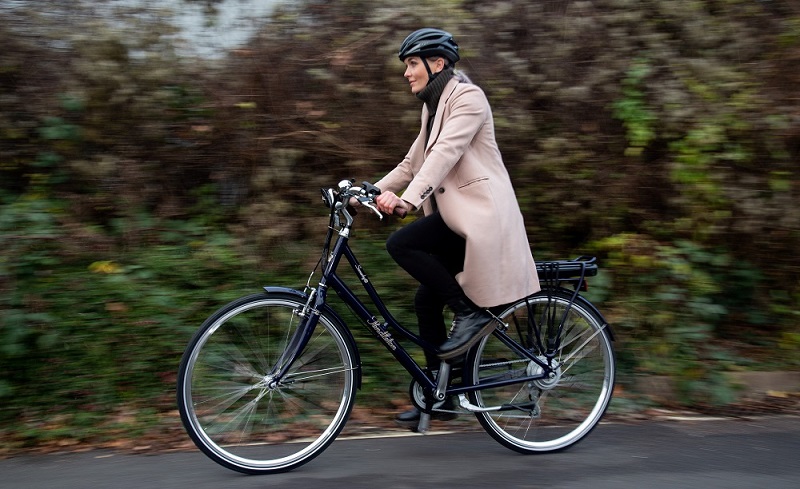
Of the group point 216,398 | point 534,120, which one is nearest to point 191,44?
point 534,120

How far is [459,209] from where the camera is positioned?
163 inches

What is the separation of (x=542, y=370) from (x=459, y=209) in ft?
3.39

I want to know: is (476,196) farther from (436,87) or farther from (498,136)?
(498,136)

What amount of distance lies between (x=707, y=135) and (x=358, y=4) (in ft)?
8.73

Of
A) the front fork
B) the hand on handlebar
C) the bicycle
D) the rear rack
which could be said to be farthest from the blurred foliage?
the hand on handlebar

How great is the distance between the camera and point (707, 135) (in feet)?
19.1

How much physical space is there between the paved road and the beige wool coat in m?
0.87

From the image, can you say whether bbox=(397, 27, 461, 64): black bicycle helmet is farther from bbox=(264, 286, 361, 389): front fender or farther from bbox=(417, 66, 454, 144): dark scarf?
bbox=(264, 286, 361, 389): front fender

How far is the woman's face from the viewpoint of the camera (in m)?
4.18

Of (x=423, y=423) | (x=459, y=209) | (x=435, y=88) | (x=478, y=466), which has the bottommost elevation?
(x=478, y=466)

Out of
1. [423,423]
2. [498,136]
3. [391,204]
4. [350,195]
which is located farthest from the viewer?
[498,136]

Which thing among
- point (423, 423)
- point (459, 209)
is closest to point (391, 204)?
point (459, 209)

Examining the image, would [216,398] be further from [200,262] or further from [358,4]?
[358,4]

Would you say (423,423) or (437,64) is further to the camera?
(423,423)
